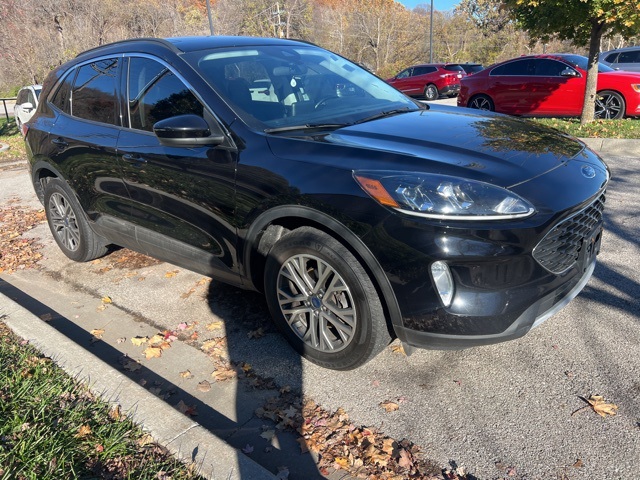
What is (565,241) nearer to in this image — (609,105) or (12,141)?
(609,105)

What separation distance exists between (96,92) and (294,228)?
2.35 m

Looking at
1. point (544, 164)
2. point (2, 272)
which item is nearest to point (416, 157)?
point (544, 164)

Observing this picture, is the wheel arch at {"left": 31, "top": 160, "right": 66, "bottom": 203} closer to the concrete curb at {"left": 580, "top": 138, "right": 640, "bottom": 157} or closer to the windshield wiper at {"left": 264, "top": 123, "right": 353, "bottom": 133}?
the windshield wiper at {"left": 264, "top": 123, "right": 353, "bottom": 133}

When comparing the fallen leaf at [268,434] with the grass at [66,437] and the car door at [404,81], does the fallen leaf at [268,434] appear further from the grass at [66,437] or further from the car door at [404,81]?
the car door at [404,81]

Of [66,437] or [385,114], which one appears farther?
[385,114]

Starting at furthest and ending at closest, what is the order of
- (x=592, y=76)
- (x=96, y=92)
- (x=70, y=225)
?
(x=592, y=76), (x=70, y=225), (x=96, y=92)

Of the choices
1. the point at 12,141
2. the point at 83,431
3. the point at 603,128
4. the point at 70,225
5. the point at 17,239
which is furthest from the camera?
the point at 12,141

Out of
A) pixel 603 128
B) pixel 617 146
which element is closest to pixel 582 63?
pixel 603 128

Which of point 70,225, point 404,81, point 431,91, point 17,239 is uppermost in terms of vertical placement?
point 70,225

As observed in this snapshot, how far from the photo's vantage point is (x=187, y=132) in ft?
10.5

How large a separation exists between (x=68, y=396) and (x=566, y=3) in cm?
937

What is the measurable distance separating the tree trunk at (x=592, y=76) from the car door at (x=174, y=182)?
869 centimetres

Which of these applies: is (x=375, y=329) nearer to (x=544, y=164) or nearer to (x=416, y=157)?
(x=416, y=157)

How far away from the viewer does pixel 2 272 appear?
5375 mm
